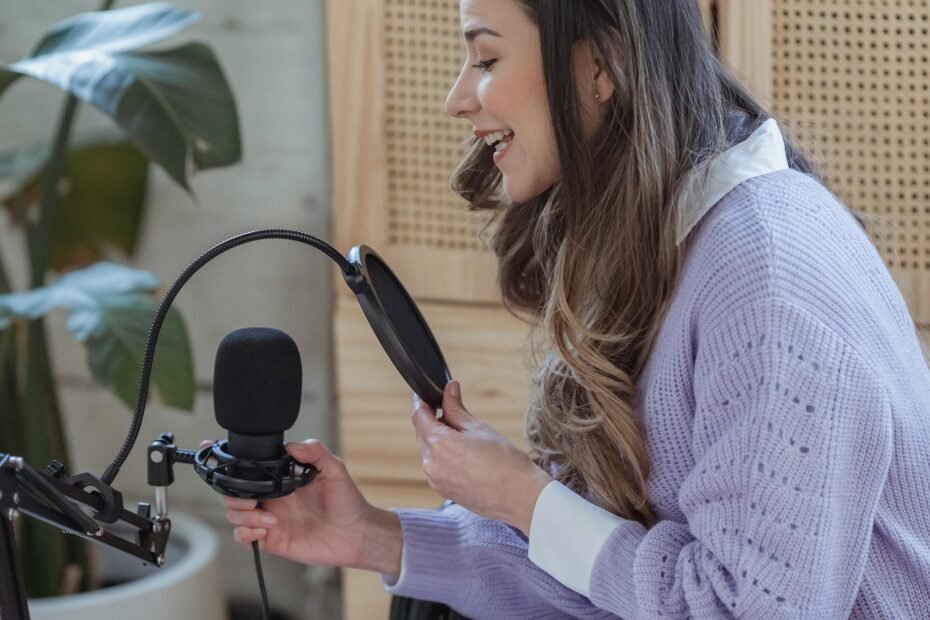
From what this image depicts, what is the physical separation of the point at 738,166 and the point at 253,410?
0.50 metres

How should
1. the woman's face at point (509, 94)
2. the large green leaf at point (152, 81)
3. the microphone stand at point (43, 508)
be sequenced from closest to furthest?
the microphone stand at point (43, 508) < the woman's face at point (509, 94) < the large green leaf at point (152, 81)

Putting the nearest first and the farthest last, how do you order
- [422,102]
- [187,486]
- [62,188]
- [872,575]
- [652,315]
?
1. [872,575]
2. [652,315]
3. [422,102]
4. [62,188]
5. [187,486]

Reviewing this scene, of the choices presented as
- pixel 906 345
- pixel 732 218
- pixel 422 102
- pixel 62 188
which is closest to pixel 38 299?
pixel 62 188

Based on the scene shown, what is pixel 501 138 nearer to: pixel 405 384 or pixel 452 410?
pixel 452 410

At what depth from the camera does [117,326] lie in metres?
1.65

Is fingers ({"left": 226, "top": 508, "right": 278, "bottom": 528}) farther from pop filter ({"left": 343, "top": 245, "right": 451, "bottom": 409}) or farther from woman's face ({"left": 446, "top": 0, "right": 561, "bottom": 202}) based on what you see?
woman's face ({"left": 446, "top": 0, "right": 561, "bottom": 202})

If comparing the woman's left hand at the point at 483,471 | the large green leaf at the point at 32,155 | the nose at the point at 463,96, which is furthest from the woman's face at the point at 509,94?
the large green leaf at the point at 32,155

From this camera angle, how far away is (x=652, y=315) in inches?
45.8

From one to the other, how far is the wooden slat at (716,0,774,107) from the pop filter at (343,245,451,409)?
718 mm

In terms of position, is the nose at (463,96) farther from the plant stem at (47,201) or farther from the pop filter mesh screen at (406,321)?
the plant stem at (47,201)

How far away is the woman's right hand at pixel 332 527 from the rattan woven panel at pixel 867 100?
0.81 m

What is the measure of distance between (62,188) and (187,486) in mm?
596

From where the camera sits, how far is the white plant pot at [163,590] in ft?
5.68

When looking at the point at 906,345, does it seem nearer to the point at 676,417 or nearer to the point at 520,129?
the point at 676,417
